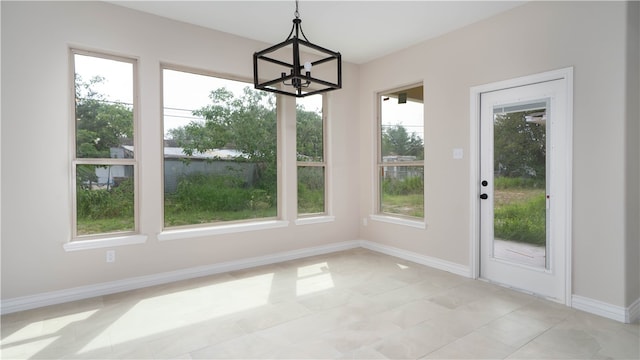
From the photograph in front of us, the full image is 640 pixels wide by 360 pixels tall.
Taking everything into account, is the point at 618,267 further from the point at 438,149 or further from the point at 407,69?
the point at 407,69

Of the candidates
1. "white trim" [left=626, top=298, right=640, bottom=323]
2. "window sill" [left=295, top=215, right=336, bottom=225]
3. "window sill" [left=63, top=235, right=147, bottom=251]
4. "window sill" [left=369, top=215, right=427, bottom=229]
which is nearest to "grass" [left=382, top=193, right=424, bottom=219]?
"window sill" [left=369, top=215, right=427, bottom=229]

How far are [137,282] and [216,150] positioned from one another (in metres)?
1.71

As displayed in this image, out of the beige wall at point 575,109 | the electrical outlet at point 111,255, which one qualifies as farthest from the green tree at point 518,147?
the electrical outlet at point 111,255

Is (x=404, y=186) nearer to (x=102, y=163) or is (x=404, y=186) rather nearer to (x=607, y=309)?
(x=607, y=309)

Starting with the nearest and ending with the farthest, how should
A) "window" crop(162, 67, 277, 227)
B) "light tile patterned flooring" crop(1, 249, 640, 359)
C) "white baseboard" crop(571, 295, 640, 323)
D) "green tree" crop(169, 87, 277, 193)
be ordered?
"light tile patterned flooring" crop(1, 249, 640, 359) < "white baseboard" crop(571, 295, 640, 323) < "window" crop(162, 67, 277, 227) < "green tree" crop(169, 87, 277, 193)

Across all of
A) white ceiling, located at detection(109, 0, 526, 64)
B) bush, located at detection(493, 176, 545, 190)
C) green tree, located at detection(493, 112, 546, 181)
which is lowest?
bush, located at detection(493, 176, 545, 190)

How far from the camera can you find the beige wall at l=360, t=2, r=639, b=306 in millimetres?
2898

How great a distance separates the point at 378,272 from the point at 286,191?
162 cm

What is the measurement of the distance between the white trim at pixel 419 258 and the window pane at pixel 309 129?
152cm

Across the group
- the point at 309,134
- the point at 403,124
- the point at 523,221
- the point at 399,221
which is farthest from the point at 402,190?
the point at 523,221

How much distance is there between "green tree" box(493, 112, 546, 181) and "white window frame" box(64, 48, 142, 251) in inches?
152

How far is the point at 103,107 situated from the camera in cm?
360

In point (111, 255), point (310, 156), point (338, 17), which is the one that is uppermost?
point (338, 17)

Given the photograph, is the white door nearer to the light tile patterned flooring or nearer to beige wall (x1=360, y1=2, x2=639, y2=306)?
beige wall (x1=360, y1=2, x2=639, y2=306)
